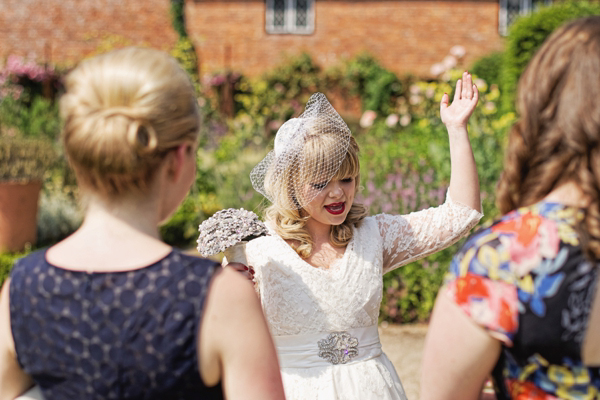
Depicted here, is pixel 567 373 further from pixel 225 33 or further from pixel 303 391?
pixel 225 33

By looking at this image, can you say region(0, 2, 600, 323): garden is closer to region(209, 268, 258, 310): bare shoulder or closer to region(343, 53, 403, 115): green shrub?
region(343, 53, 403, 115): green shrub

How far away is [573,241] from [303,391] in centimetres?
118

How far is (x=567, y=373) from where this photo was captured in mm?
1113

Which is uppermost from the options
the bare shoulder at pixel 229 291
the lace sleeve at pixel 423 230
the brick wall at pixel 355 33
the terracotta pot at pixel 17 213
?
the brick wall at pixel 355 33

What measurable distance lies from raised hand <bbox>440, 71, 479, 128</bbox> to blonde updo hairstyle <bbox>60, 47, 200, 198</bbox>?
1.08 metres

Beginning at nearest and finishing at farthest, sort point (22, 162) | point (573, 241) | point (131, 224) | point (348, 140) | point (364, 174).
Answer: point (573, 241)
point (131, 224)
point (348, 140)
point (364, 174)
point (22, 162)

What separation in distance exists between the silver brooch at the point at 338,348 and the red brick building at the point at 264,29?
12.7 m

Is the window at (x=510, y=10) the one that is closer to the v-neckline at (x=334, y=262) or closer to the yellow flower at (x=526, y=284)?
the v-neckline at (x=334, y=262)

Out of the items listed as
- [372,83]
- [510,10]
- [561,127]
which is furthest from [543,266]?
[510,10]

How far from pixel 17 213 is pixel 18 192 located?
0.21 m

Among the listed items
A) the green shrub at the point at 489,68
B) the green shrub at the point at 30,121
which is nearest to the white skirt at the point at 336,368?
the green shrub at the point at 30,121

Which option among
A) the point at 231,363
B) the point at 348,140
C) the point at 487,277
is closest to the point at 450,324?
the point at 487,277

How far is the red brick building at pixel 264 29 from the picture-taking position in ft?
46.9

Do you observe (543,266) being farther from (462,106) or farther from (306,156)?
(306,156)
